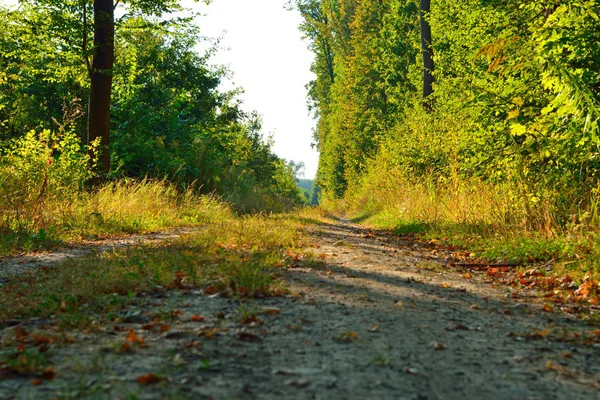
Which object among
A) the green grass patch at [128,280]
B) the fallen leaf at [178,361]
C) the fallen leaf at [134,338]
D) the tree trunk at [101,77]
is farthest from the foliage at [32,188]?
the fallen leaf at [178,361]

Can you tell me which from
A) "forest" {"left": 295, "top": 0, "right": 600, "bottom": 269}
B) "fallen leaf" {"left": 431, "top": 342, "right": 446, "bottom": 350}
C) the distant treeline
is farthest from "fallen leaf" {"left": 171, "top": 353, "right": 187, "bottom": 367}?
the distant treeline

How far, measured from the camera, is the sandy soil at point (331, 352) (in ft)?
8.53

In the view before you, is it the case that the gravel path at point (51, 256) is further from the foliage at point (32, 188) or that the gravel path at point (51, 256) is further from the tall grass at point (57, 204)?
the foliage at point (32, 188)

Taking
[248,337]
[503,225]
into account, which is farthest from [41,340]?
[503,225]

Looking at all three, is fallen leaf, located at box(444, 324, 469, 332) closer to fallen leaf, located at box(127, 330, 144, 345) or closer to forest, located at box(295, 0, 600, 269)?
fallen leaf, located at box(127, 330, 144, 345)

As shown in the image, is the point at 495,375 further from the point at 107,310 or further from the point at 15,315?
the point at 15,315

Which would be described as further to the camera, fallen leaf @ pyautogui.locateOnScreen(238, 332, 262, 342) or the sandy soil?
fallen leaf @ pyautogui.locateOnScreen(238, 332, 262, 342)

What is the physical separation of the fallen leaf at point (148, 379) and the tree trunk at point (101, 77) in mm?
11370

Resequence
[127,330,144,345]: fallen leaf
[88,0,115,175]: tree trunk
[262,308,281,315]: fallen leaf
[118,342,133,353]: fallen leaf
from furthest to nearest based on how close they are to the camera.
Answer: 1. [88,0,115,175]: tree trunk
2. [262,308,281,315]: fallen leaf
3. [127,330,144,345]: fallen leaf
4. [118,342,133,353]: fallen leaf

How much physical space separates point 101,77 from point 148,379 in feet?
39.9

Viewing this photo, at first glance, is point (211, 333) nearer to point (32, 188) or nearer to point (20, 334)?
point (20, 334)

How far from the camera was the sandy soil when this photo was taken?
8.53 ft

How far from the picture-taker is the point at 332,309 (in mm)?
4125

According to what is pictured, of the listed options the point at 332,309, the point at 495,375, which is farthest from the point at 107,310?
the point at 495,375
